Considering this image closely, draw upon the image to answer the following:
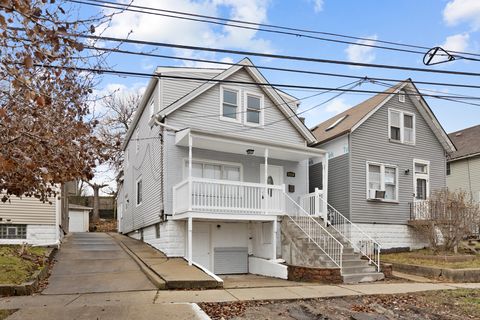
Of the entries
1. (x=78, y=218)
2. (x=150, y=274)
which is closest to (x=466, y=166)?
(x=150, y=274)

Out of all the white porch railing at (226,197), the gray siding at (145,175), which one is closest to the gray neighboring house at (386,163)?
the white porch railing at (226,197)

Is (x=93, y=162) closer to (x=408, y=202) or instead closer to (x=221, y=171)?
(x=221, y=171)

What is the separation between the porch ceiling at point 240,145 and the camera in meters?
14.1

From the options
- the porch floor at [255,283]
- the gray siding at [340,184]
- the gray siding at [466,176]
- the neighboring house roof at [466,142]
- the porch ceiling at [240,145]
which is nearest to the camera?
the porch floor at [255,283]

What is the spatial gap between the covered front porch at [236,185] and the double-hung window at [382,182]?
3.04 m

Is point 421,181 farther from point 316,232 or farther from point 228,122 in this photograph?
point 228,122

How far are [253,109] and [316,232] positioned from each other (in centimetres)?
533

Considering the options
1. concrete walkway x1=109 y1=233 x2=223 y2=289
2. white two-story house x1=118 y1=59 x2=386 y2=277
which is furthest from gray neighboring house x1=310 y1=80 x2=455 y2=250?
concrete walkway x1=109 y1=233 x2=223 y2=289

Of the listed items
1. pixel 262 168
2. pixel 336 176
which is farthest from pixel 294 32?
pixel 336 176

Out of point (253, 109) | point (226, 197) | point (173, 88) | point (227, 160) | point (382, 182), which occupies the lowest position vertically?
point (226, 197)

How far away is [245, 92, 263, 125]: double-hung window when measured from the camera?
55.4ft

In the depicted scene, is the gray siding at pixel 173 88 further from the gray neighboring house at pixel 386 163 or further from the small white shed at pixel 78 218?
the small white shed at pixel 78 218

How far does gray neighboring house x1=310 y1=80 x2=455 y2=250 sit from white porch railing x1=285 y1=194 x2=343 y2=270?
2.87m

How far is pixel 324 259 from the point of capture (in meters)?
13.0
